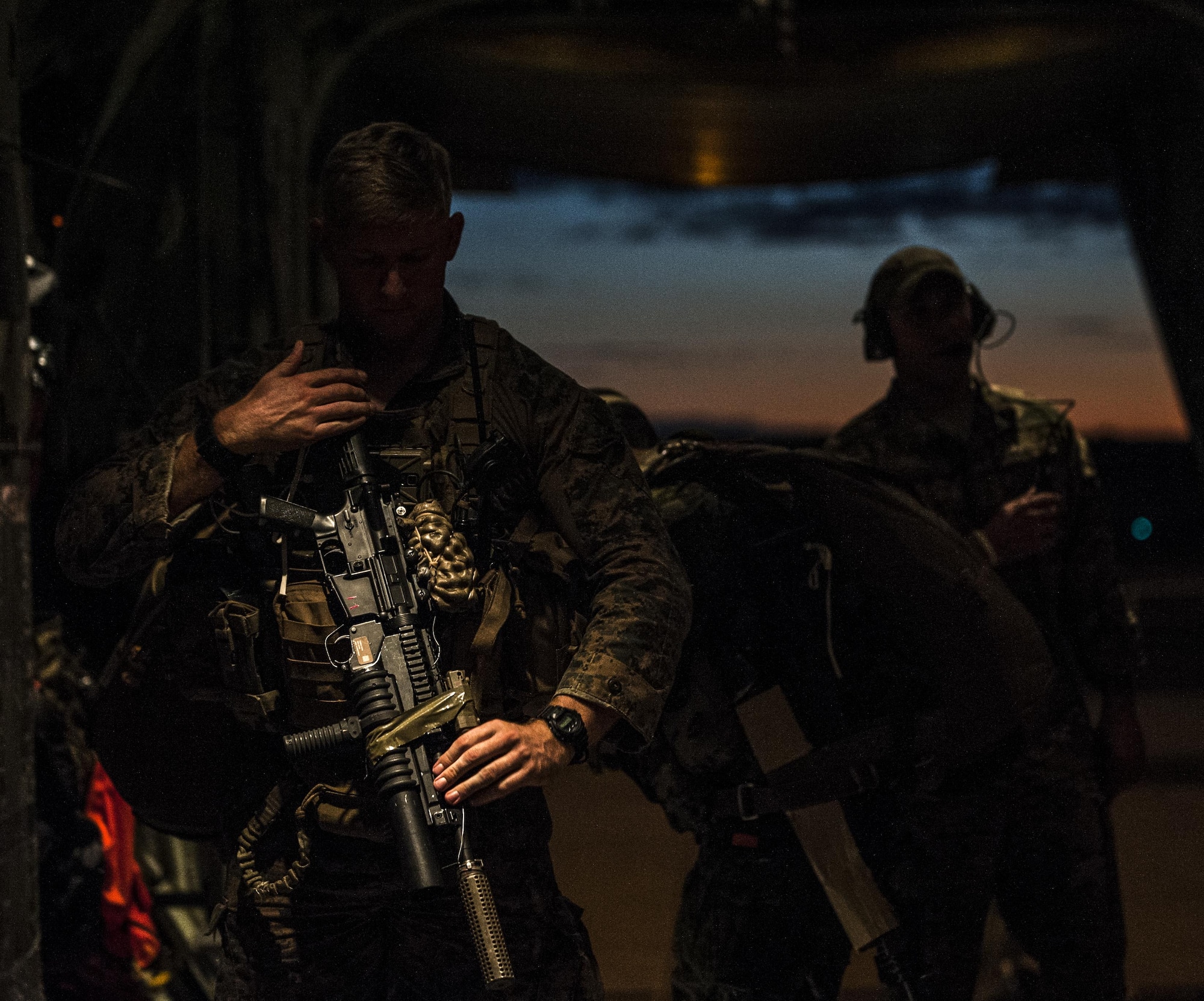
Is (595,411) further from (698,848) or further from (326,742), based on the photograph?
(698,848)

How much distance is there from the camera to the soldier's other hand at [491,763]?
1.46m

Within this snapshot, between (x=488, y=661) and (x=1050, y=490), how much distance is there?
1.37m

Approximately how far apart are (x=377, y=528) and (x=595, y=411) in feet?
1.05

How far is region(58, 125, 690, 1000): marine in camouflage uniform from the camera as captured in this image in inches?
64.4

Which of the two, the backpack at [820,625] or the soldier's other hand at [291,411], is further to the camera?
the backpack at [820,625]

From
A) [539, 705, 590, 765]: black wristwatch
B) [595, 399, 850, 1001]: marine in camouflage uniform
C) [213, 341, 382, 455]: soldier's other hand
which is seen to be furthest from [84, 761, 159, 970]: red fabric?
[539, 705, 590, 765]: black wristwatch

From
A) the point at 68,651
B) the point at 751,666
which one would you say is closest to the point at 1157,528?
the point at 751,666

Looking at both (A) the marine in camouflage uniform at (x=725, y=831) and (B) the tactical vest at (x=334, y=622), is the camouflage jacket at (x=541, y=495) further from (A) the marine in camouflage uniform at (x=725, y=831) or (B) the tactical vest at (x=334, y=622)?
(A) the marine in camouflage uniform at (x=725, y=831)

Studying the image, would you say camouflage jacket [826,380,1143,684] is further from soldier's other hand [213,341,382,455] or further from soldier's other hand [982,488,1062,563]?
soldier's other hand [213,341,382,455]

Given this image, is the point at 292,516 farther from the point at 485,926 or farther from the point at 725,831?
the point at 725,831

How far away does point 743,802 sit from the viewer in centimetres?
215

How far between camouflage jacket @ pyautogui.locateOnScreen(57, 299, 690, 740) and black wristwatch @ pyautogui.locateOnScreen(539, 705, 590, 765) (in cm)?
3

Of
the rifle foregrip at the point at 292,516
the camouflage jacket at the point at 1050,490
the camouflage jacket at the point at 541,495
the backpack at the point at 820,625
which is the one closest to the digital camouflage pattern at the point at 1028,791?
the camouflage jacket at the point at 1050,490

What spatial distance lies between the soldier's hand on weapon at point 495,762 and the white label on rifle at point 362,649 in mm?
184
